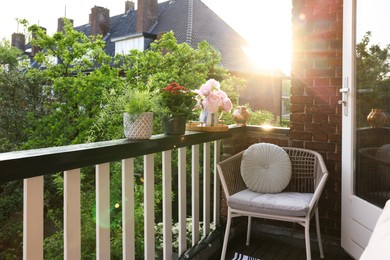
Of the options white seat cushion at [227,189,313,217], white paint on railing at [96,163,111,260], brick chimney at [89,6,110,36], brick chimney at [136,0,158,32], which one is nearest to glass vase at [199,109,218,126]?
white seat cushion at [227,189,313,217]

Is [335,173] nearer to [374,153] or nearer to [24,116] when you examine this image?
[374,153]

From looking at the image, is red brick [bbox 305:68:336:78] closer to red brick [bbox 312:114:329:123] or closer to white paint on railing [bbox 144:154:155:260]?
red brick [bbox 312:114:329:123]

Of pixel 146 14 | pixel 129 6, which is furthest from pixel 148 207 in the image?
pixel 129 6

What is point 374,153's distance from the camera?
231 cm

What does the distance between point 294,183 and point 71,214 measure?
1.89 m

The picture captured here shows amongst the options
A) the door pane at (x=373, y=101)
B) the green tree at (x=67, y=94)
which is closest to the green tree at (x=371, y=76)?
the door pane at (x=373, y=101)

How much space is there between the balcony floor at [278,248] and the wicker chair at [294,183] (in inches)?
4.1

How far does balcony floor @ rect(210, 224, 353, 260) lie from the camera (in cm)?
268

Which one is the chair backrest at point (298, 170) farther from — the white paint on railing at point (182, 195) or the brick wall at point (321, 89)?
the white paint on railing at point (182, 195)

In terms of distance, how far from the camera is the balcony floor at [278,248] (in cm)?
268

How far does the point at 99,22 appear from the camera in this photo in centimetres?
1906

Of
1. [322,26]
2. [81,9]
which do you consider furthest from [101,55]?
[81,9]

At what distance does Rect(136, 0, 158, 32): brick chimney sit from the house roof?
27 centimetres

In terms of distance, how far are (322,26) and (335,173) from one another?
115 cm
